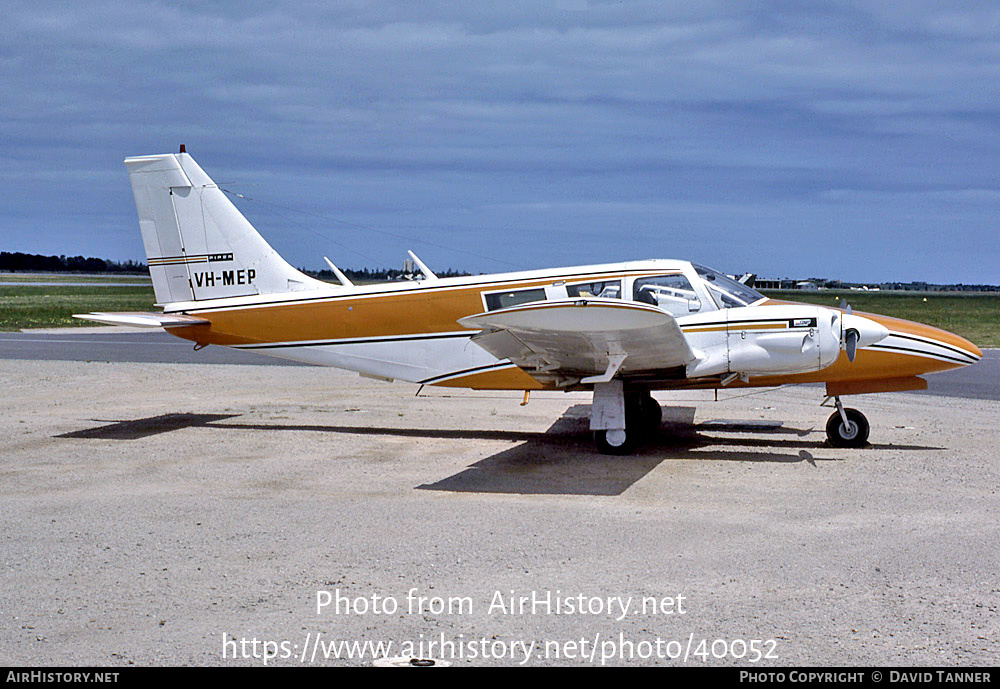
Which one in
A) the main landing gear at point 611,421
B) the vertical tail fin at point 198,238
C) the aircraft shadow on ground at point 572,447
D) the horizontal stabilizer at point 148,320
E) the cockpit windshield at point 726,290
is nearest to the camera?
the aircraft shadow on ground at point 572,447

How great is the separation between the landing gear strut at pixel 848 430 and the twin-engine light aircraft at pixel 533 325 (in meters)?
0.01

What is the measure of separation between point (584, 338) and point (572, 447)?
202cm

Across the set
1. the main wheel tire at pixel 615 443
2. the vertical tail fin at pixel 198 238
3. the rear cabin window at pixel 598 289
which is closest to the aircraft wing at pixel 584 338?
the main wheel tire at pixel 615 443

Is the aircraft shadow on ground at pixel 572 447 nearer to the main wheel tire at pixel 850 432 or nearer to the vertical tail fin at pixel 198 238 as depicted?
the main wheel tire at pixel 850 432

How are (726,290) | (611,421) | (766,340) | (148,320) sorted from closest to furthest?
(766,340), (611,421), (726,290), (148,320)

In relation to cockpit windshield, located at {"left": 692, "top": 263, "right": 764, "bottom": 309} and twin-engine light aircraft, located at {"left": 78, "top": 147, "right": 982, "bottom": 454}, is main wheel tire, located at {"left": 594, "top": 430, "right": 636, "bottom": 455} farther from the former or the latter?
cockpit windshield, located at {"left": 692, "top": 263, "right": 764, "bottom": 309}

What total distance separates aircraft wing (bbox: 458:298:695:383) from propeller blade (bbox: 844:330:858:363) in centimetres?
180

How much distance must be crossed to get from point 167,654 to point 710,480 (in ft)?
20.0

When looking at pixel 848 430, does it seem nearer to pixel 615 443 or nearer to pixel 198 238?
pixel 615 443

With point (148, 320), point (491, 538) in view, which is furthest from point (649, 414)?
point (148, 320)

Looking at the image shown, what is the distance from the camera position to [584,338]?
32.5 feet

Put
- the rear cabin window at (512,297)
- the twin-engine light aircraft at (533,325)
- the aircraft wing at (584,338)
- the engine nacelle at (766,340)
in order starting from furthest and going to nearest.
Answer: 1. the rear cabin window at (512,297)
2. the engine nacelle at (766,340)
3. the twin-engine light aircraft at (533,325)
4. the aircraft wing at (584,338)

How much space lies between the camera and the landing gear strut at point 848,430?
11.3m

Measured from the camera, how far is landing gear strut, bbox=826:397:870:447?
37.1 ft
